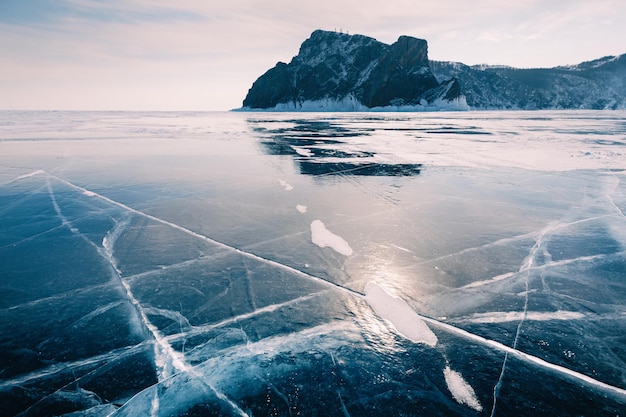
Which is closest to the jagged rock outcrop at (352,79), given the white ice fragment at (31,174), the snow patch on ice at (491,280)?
the white ice fragment at (31,174)

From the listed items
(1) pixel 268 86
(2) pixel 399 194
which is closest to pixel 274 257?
(2) pixel 399 194

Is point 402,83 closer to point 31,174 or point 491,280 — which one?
point 31,174

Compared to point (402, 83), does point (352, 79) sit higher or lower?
higher

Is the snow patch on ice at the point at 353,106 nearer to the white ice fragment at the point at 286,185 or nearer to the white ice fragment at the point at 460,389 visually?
the white ice fragment at the point at 286,185

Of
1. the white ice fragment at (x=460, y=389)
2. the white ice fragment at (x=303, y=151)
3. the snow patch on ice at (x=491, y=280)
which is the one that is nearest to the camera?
the white ice fragment at (x=460, y=389)

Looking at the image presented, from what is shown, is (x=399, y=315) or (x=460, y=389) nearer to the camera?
(x=460, y=389)

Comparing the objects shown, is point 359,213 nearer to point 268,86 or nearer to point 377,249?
point 377,249

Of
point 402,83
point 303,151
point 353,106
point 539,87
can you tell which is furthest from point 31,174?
point 539,87
